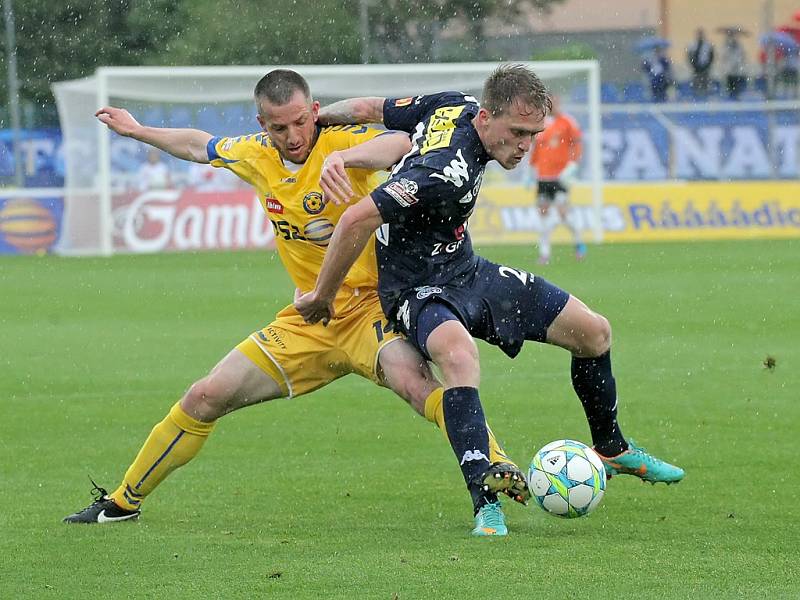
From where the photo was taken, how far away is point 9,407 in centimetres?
918

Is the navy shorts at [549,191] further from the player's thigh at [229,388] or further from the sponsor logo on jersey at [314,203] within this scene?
the player's thigh at [229,388]

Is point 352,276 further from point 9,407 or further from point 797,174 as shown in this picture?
point 797,174

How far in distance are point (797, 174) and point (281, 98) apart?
68.4ft

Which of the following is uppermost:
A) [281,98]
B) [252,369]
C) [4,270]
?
[281,98]

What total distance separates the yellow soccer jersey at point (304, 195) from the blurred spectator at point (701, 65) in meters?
21.8

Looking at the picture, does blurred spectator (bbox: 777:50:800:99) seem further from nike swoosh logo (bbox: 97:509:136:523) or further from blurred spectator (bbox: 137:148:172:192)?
nike swoosh logo (bbox: 97:509:136:523)

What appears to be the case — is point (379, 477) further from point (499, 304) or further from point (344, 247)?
point (344, 247)

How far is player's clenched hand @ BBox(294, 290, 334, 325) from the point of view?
19.0 feet

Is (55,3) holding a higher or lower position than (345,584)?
higher

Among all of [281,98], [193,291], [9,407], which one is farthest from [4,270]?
[281,98]

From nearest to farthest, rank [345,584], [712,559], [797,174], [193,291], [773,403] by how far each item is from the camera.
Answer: [345,584]
[712,559]
[773,403]
[193,291]
[797,174]

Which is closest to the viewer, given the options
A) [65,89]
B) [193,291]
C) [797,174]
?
[193,291]

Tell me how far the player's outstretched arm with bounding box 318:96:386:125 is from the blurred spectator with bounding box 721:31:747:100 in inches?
861

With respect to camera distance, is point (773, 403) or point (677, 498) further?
point (773, 403)
